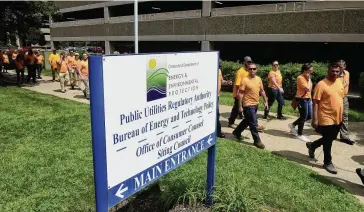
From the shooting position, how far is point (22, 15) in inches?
675

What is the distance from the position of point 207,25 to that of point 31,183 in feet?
65.9

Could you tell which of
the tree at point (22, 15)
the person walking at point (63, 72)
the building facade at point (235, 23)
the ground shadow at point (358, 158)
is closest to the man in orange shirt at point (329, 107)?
the ground shadow at point (358, 158)

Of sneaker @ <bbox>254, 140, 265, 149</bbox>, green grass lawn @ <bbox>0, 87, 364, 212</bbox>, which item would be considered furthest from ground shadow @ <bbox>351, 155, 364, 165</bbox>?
sneaker @ <bbox>254, 140, 265, 149</bbox>

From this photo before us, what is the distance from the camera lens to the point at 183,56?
3.26m

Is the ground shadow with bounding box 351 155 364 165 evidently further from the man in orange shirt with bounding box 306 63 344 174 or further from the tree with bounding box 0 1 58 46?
the tree with bounding box 0 1 58 46

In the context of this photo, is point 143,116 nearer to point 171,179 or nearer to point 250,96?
point 171,179

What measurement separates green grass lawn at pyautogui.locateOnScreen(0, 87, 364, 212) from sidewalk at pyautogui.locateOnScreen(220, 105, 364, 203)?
12.5 inches

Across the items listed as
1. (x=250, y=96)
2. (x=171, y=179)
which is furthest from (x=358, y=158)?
(x=171, y=179)

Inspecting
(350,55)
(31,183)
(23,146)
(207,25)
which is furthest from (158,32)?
(31,183)

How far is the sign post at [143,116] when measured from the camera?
2.33 m

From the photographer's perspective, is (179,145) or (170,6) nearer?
(179,145)

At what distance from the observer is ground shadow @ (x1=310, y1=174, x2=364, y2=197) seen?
4922mm

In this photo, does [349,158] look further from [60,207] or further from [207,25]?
[207,25]

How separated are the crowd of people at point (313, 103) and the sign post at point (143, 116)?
2.70 meters
